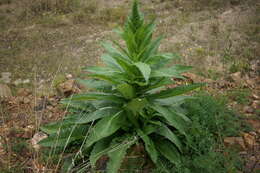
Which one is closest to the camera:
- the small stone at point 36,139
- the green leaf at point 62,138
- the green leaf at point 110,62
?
the green leaf at point 62,138

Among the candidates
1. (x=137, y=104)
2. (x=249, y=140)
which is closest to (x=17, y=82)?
(x=137, y=104)

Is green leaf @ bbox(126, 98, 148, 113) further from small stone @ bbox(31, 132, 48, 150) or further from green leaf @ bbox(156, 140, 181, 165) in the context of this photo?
small stone @ bbox(31, 132, 48, 150)

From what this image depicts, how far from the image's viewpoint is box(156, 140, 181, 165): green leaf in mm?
2672

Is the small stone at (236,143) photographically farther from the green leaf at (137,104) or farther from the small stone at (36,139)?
the small stone at (36,139)

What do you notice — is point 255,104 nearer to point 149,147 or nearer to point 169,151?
point 169,151

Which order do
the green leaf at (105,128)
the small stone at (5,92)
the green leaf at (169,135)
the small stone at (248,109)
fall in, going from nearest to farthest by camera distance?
the green leaf at (105,128) < the green leaf at (169,135) < the small stone at (248,109) < the small stone at (5,92)

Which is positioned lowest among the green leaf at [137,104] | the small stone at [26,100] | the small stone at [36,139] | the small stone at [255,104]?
the small stone at [36,139]

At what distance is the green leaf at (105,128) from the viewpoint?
2.58m

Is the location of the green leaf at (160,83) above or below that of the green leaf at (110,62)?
below

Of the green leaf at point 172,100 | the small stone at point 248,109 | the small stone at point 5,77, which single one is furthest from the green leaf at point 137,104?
the small stone at point 5,77

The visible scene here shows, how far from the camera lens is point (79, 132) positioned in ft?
9.56

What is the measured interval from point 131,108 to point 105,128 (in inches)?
12.0

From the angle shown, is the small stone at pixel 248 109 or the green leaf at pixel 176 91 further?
the small stone at pixel 248 109

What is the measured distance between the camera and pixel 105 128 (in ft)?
8.59
